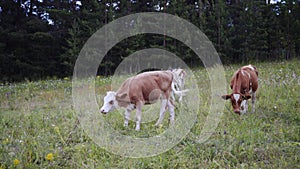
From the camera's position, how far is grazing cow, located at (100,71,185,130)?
6840 mm

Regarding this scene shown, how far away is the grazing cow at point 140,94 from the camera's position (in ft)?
22.4

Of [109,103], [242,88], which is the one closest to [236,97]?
[242,88]

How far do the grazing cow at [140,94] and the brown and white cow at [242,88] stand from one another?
183cm

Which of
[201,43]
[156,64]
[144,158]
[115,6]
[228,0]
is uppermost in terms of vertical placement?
[228,0]

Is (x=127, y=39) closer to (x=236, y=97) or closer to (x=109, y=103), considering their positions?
(x=236, y=97)

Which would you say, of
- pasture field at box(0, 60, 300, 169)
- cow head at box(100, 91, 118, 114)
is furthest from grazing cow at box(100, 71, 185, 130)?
pasture field at box(0, 60, 300, 169)

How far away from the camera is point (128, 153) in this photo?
505cm

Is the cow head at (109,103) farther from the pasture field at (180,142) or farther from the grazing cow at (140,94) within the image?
the pasture field at (180,142)

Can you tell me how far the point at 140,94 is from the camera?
694cm

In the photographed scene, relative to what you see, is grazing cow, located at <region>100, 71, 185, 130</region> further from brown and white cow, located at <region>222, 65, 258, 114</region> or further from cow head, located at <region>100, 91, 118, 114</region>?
brown and white cow, located at <region>222, 65, 258, 114</region>

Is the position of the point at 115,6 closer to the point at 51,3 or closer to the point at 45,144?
the point at 51,3

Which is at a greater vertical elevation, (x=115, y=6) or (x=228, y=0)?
(x=228, y=0)

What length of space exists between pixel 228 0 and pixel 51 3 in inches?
741

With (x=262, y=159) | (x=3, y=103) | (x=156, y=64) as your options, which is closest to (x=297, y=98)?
(x=262, y=159)
